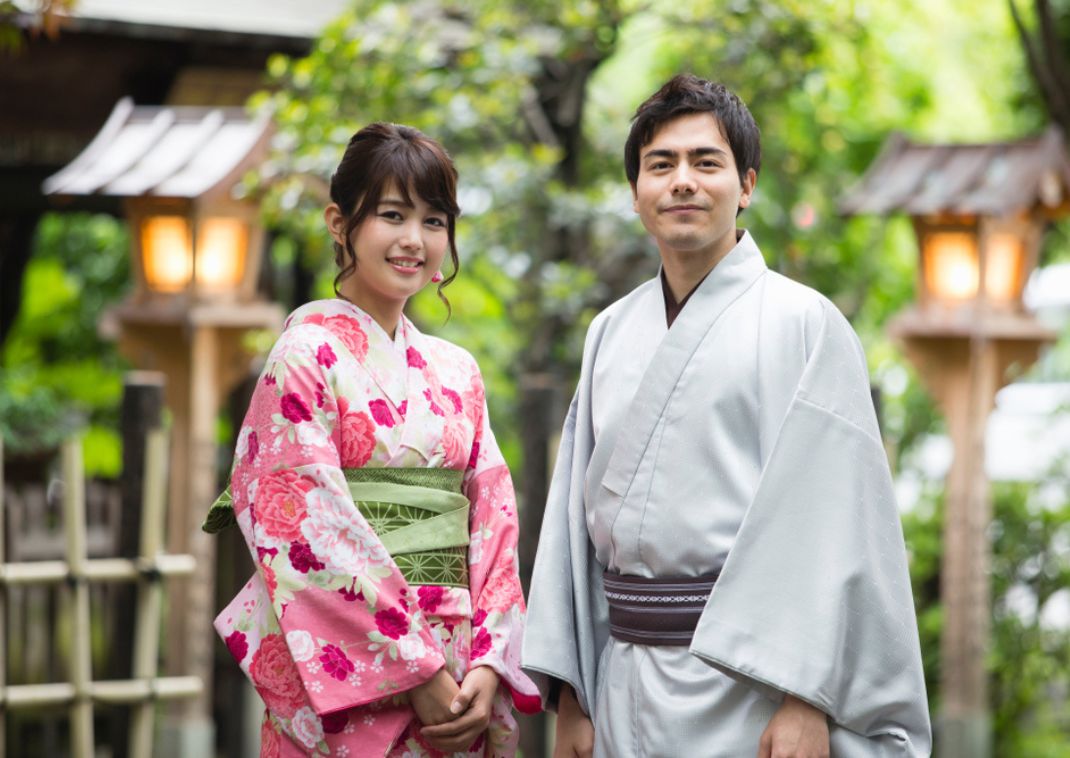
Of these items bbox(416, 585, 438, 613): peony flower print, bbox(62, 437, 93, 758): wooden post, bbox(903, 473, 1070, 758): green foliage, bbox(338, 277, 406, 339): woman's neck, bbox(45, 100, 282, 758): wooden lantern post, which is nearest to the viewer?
bbox(416, 585, 438, 613): peony flower print

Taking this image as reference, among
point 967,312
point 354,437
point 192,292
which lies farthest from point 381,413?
point 967,312

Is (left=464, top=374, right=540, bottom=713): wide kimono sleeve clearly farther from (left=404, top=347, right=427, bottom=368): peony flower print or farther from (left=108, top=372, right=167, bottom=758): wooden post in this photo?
(left=108, top=372, right=167, bottom=758): wooden post

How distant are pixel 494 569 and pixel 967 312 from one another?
4.49 meters

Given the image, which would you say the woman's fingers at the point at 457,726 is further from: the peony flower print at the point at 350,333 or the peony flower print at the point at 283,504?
the peony flower print at the point at 350,333

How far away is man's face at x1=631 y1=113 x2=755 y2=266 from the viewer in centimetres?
262

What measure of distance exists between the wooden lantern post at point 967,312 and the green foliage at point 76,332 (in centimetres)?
645

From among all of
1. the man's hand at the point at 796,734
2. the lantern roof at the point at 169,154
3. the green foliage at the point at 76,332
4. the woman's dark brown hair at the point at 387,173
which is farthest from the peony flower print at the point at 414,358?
the green foliage at the point at 76,332

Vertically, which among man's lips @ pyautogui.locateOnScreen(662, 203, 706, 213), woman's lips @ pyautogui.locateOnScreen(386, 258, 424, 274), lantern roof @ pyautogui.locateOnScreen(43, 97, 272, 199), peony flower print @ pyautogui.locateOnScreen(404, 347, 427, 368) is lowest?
peony flower print @ pyautogui.locateOnScreen(404, 347, 427, 368)

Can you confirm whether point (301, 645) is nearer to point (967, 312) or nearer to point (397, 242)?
point (397, 242)

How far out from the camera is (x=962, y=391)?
7148mm

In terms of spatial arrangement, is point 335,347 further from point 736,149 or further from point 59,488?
point 59,488

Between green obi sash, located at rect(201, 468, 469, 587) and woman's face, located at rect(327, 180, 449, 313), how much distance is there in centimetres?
38

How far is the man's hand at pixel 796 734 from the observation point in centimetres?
243

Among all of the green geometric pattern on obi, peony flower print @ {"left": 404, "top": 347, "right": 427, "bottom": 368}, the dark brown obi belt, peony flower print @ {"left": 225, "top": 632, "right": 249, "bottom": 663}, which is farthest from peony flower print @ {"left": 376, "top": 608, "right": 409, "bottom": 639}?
peony flower print @ {"left": 404, "top": 347, "right": 427, "bottom": 368}
